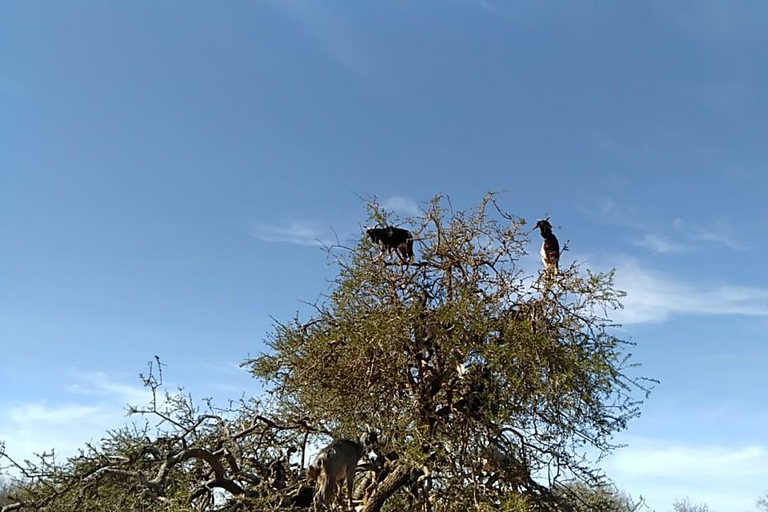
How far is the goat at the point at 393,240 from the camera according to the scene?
7.35 m

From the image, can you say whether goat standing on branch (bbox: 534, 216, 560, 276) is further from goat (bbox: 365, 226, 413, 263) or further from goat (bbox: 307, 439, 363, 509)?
goat (bbox: 307, 439, 363, 509)

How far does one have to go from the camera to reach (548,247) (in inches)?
286

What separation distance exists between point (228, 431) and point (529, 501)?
3.36 m

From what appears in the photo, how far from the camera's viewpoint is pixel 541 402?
22.5 feet

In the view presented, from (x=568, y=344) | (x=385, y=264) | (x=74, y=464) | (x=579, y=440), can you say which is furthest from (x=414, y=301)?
(x=74, y=464)

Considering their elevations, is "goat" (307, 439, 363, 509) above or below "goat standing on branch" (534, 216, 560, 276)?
below

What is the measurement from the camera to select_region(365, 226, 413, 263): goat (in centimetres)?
735

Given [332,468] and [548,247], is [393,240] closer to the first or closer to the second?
[548,247]

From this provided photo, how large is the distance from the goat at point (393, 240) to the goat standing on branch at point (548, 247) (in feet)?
4.72

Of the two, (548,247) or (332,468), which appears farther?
(548,247)

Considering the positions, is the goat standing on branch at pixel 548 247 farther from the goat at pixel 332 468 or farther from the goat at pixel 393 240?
the goat at pixel 332 468

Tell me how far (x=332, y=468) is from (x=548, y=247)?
10.6 ft

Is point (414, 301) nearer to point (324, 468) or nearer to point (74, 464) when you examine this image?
point (324, 468)

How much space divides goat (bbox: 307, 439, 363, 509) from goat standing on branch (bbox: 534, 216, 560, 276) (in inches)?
109
